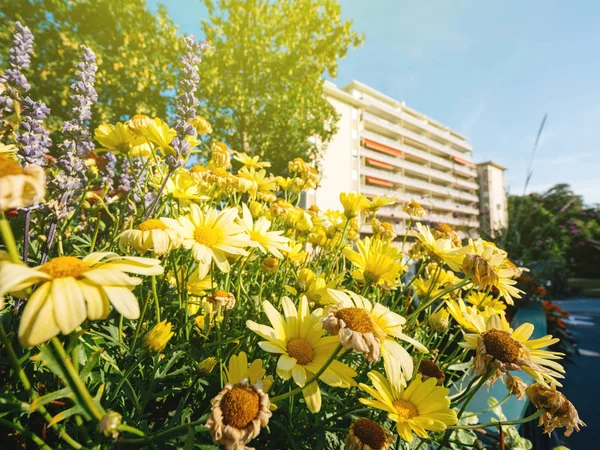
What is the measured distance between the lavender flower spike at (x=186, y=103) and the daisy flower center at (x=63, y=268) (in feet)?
2.19

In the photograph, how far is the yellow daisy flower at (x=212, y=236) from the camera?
0.74m

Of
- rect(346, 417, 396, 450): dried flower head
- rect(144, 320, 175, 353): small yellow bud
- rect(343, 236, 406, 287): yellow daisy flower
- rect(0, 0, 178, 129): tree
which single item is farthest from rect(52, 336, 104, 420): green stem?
rect(0, 0, 178, 129): tree

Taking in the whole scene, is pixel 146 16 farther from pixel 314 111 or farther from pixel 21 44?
pixel 21 44

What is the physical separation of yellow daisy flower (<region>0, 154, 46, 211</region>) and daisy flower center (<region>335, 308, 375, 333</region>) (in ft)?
1.61

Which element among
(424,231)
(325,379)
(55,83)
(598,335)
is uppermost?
(55,83)

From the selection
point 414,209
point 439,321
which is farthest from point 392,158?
point 439,321

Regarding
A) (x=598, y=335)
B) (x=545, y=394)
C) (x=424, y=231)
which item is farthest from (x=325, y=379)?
(x=598, y=335)

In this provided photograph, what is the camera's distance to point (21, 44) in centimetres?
121

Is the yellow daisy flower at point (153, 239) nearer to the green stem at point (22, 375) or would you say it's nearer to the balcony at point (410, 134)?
the green stem at point (22, 375)

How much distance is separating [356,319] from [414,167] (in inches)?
1441

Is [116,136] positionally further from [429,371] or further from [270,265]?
[429,371]

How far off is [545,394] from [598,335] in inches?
275

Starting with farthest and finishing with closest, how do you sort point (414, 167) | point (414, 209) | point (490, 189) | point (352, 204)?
point (490, 189), point (414, 167), point (414, 209), point (352, 204)

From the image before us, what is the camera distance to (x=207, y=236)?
31.8 inches
